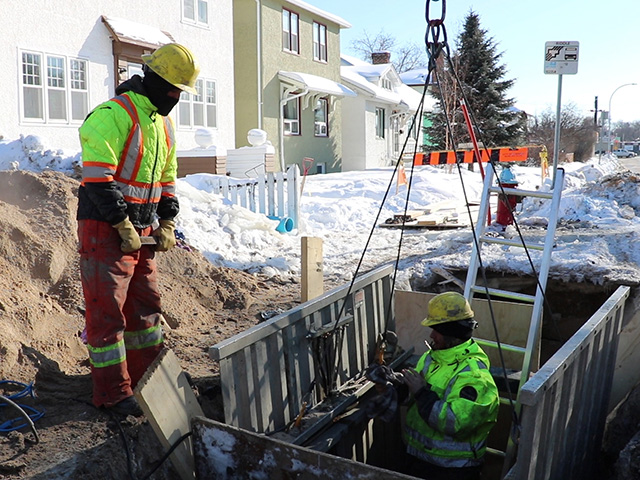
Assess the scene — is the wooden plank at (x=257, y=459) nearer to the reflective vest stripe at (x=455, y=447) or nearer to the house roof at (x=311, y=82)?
the reflective vest stripe at (x=455, y=447)

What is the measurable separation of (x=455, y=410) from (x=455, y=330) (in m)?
0.49

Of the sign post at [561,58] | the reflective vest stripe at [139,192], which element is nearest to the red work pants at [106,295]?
the reflective vest stripe at [139,192]

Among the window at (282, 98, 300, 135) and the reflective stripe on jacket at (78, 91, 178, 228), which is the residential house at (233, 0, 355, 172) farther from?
the reflective stripe on jacket at (78, 91, 178, 228)

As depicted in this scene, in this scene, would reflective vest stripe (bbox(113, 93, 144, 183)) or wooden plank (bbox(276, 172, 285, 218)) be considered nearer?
reflective vest stripe (bbox(113, 93, 144, 183))

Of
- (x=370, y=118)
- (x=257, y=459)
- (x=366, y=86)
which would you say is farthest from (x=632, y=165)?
(x=257, y=459)

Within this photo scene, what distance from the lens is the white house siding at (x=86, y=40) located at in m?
13.4

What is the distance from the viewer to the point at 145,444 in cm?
384

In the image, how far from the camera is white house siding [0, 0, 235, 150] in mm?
13398

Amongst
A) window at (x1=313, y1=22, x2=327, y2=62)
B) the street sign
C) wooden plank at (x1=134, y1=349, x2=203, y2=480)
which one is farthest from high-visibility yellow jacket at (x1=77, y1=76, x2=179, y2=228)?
window at (x1=313, y1=22, x2=327, y2=62)

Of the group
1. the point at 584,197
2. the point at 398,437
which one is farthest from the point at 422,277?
the point at 584,197

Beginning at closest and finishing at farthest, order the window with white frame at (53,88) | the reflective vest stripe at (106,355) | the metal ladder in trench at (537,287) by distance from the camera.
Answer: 1. the reflective vest stripe at (106,355)
2. the metal ladder in trench at (537,287)
3. the window with white frame at (53,88)

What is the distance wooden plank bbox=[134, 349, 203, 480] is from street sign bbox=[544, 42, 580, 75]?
9.74 meters

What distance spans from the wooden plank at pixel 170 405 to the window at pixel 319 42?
24.0 meters

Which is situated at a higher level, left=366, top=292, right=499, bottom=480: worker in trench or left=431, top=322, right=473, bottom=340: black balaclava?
left=431, top=322, right=473, bottom=340: black balaclava
